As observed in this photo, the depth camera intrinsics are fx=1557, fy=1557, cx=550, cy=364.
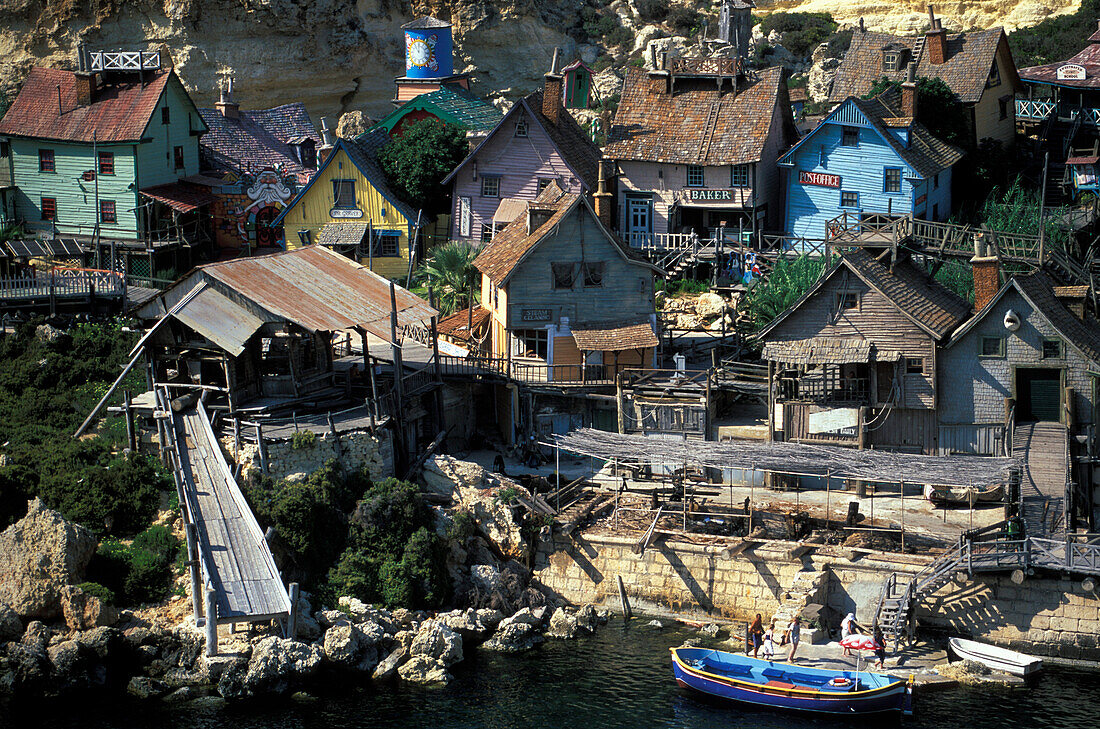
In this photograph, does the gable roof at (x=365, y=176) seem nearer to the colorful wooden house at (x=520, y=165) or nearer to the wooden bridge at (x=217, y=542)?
the colorful wooden house at (x=520, y=165)

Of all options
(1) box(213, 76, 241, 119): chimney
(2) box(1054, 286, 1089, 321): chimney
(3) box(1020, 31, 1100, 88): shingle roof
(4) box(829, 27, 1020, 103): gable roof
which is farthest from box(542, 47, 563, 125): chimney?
(2) box(1054, 286, 1089, 321): chimney

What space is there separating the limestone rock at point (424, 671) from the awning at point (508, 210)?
30.1m

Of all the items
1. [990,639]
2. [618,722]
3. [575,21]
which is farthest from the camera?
[575,21]

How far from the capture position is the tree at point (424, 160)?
7450 cm

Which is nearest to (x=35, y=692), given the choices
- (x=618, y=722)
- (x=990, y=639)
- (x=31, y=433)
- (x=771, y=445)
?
(x=31, y=433)

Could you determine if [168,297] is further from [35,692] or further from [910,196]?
[910,196]

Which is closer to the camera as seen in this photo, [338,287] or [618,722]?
[618,722]

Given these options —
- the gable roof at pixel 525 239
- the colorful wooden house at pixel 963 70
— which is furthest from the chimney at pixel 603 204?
the colorful wooden house at pixel 963 70

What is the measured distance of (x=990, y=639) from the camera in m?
46.5

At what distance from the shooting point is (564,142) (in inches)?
2854

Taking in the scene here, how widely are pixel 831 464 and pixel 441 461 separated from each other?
532 inches

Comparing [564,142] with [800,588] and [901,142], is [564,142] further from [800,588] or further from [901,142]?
[800,588]

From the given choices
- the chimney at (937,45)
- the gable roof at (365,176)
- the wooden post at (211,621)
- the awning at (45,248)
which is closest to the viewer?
the wooden post at (211,621)

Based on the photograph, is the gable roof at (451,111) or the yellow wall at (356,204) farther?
the gable roof at (451,111)
